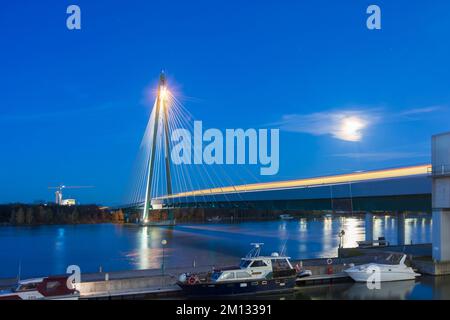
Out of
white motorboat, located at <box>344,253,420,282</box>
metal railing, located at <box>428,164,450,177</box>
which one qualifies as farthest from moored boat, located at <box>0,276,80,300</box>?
metal railing, located at <box>428,164,450,177</box>

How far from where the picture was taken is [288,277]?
19.9m

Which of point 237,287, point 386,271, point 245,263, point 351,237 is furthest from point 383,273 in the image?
point 351,237

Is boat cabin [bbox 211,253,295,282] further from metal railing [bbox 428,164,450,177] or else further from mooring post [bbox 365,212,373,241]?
mooring post [bbox 365,212,373,241]

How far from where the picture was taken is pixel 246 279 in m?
19.4

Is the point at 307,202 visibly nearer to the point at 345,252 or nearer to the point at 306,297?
the point at 345,252

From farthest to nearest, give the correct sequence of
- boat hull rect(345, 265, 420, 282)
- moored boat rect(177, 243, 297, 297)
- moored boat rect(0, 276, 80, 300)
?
boat hull rect(345, 265, 420, 282) → moored boat rect(177, 243, 297, 297) → moored boat rect(0, 276, 80, 300)

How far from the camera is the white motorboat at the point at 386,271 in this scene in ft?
71.7

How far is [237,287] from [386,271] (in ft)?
24.5

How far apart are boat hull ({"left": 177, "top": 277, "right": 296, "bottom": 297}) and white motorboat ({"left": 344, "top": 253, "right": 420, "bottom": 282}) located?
11.6 ft

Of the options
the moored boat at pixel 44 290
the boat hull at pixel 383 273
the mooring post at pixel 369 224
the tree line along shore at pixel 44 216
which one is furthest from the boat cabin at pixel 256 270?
the tree line along shore at pixel 44 216

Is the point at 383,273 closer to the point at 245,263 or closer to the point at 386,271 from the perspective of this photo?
the point at 386,271

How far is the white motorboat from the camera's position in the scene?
21859 mm

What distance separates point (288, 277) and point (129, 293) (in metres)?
6.21

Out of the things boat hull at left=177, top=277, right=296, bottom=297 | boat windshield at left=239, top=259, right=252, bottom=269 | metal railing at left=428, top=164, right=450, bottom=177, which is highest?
metal railing at left=428, top=164, right=450, bottom=177
